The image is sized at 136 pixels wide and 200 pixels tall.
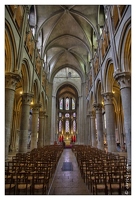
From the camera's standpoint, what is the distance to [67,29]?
2036cm

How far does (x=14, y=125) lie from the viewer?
70.0 feet

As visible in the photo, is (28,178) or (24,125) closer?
(28,178)

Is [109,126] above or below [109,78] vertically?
below

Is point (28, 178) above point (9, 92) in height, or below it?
below

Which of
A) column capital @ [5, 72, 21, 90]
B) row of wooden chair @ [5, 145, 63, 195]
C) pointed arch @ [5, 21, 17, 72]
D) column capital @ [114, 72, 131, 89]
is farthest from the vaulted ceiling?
row of wooden chair @ [5, 145, 63, 195]

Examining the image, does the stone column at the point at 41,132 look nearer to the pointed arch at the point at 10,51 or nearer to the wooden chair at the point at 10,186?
the pointed arch at the point at 10,51

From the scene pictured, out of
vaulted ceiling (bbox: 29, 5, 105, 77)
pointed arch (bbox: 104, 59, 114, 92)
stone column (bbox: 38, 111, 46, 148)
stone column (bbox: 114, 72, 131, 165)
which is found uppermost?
vaulted ceiling (bbox: 29, 5, 105, 77)

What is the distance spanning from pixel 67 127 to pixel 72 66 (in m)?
26.4

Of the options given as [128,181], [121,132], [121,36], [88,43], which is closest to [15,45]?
[121,36]

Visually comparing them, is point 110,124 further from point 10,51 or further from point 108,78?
point 10,51

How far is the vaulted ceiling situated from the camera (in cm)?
1631

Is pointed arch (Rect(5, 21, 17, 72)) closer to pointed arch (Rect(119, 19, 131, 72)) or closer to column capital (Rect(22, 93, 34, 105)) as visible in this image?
column capital (Rect(22, 93, 34, 105))

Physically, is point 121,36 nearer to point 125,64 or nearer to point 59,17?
point 125,64

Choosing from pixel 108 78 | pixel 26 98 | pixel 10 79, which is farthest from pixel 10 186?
pixel 108 78
